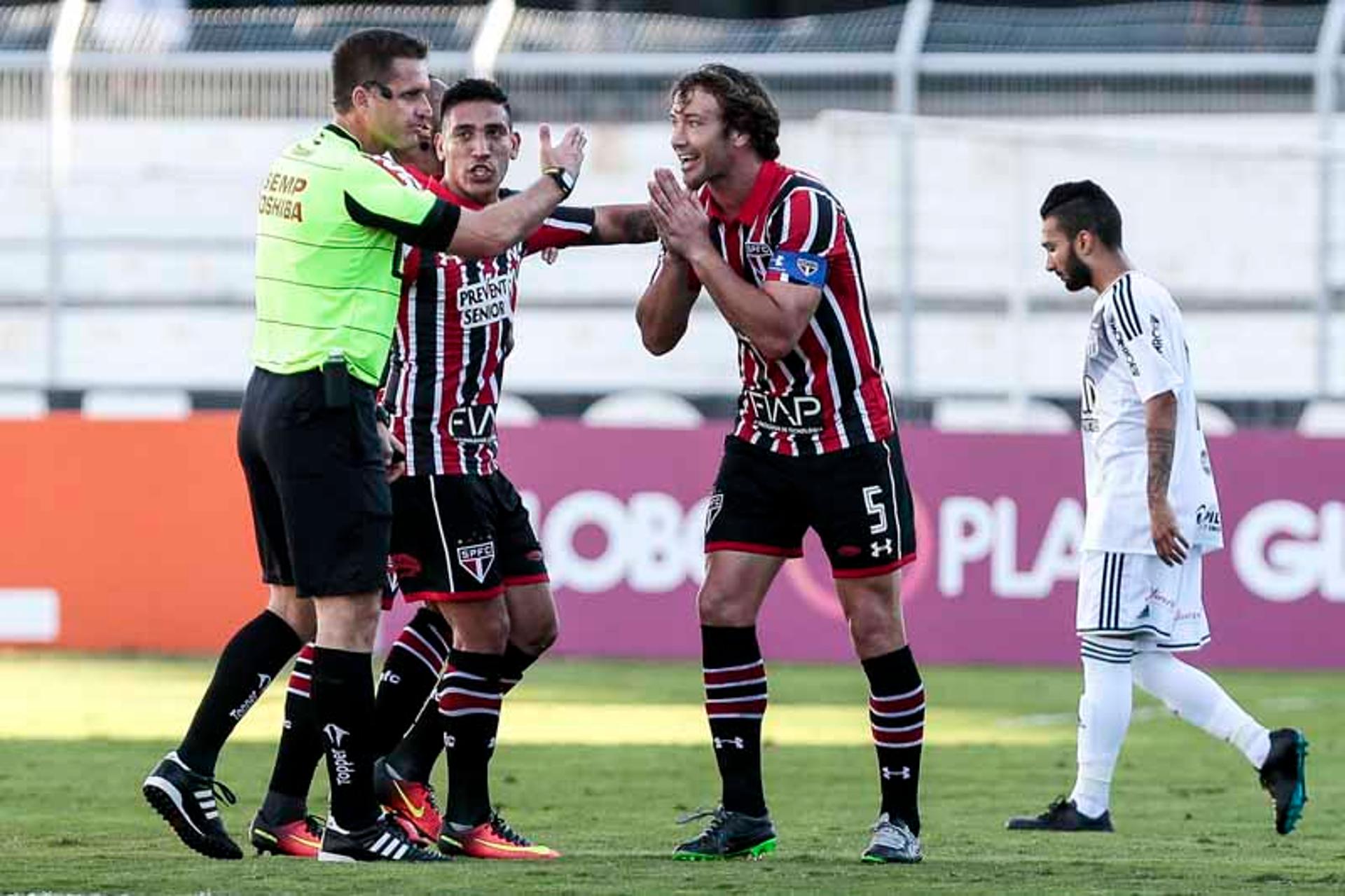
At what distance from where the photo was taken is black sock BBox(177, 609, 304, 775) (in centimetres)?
762

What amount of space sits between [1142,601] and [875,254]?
864 cm

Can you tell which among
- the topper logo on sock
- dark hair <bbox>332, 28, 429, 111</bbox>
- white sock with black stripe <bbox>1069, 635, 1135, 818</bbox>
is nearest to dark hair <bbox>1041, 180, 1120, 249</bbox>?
white sock with black stripe <bbox>1069, 635, 1135, 818</bbox>

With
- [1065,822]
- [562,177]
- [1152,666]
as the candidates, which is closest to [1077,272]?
[1152,666]

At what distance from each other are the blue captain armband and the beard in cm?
168

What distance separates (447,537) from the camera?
7867 mm

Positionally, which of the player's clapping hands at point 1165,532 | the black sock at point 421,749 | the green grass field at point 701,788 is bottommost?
the green grass field at point 701,788

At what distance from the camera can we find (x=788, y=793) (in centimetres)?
995

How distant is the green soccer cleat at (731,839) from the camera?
755cm

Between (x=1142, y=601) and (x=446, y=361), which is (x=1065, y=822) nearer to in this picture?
(x=1142, y=601)

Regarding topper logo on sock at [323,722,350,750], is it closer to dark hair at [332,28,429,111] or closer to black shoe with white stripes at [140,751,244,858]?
black shoe with white stripes at [140,751,244,858]

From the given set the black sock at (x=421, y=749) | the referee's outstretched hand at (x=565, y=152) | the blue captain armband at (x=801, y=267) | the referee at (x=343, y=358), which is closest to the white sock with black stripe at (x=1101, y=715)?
the blue captain armband at (x=801, y=267)

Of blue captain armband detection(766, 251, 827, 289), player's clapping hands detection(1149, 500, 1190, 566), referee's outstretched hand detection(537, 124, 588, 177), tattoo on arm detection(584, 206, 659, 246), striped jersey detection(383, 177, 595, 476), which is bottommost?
player's clapping hands detection(1149, 500, 1190, 566)

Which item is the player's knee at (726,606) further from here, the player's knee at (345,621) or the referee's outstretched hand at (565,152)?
the referee's outstretched hand at (565,152)

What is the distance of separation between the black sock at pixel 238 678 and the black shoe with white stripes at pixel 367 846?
49 centimetres
